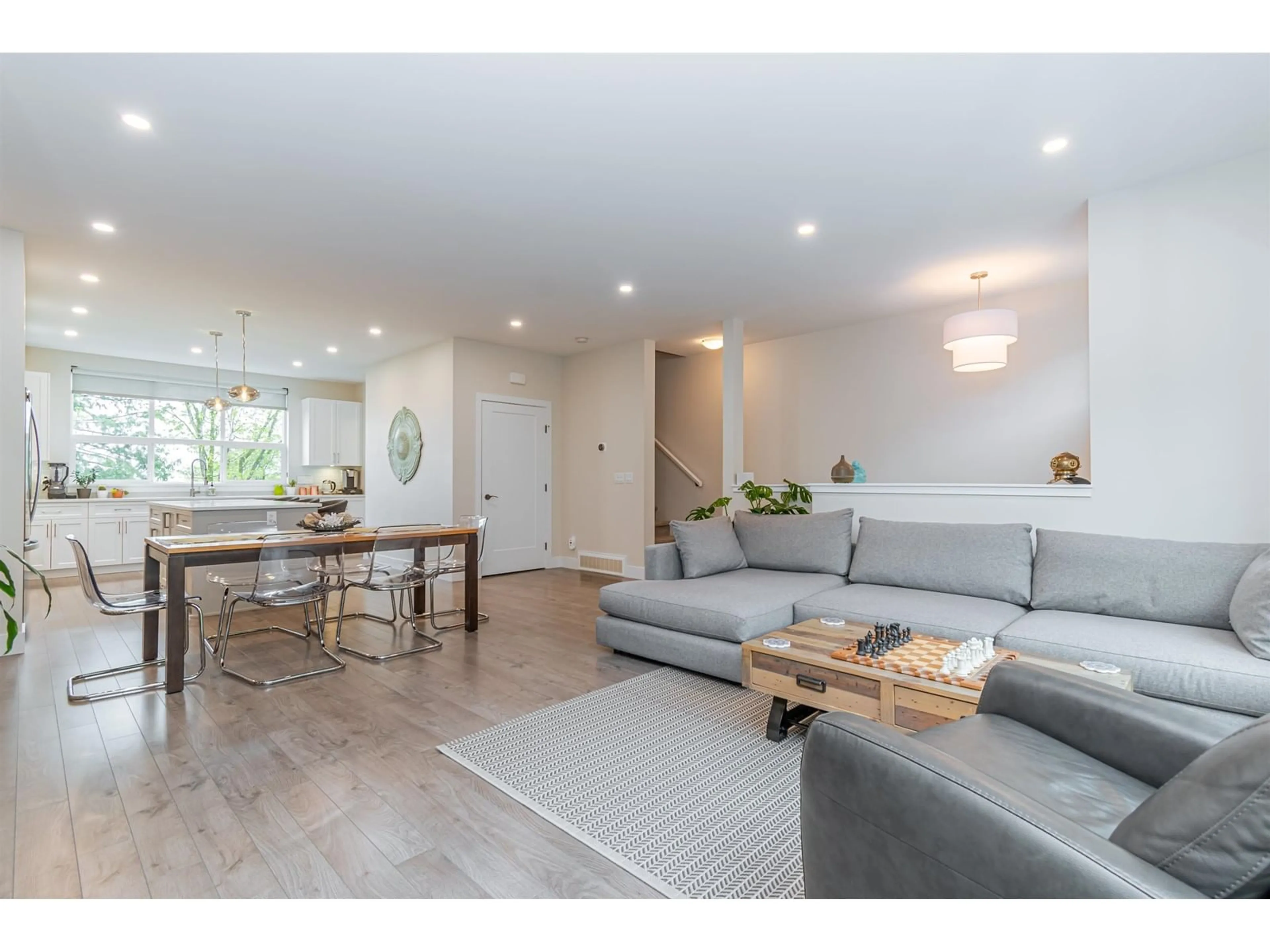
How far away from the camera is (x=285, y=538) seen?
141 inches

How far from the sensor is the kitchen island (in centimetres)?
446

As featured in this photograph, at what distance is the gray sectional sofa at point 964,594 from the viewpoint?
7.48 feet

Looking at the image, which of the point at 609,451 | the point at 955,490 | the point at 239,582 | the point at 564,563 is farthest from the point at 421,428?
the point at 955,490

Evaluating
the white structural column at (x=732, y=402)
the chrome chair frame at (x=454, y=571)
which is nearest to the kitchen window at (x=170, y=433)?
the chrome chair frame at (x=454, y=571)

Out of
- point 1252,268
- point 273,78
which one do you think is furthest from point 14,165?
point 1252,268

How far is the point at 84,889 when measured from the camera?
60.1 inches

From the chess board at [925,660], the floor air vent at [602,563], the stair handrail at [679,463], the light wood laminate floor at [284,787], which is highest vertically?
the stair handrail at [679,463]

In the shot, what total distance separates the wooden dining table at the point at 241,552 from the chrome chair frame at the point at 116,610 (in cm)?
9

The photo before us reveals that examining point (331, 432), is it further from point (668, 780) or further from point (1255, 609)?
point (1255, 609)

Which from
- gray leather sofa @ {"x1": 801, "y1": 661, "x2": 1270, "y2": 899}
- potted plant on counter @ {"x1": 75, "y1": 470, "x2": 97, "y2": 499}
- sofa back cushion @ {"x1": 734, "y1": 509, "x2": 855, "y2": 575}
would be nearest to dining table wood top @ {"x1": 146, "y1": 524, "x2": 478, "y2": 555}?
sofa back cushion @ {"x1": 734, "y1": 509, "x2": 855, "y2": 575}

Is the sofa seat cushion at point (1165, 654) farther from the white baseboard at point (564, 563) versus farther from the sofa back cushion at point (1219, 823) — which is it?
the white baseboard at point (564, 563)

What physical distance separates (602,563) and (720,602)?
12.0ft

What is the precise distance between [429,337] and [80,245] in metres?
2.84
